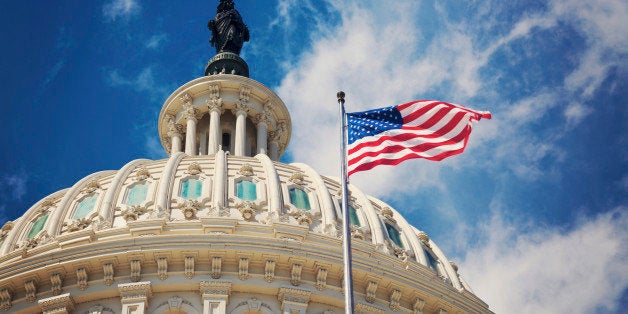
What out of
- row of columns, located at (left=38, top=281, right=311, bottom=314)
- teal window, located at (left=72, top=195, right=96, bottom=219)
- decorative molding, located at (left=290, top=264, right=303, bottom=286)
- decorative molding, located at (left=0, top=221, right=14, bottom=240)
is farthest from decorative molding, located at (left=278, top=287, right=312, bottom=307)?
decorative molding, located at (left=0, top=221, right=14, bottom=240)

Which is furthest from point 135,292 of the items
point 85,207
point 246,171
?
point 246,171

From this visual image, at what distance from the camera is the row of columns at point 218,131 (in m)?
59.3

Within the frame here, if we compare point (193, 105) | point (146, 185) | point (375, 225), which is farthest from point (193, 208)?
point (193, 105)

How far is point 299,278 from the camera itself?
4206cm

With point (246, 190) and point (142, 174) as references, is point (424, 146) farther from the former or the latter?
point (142, 174)

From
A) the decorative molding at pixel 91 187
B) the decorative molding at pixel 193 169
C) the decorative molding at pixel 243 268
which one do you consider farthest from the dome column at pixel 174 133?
the decorative molding at pixel 243 268

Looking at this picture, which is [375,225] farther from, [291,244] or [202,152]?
[202,152]

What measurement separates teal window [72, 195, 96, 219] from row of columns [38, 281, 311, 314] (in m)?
7.40

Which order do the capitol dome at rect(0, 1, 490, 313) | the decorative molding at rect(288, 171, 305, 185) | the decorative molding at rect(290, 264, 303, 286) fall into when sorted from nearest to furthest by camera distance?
1. the capitol dome at rect(0, 1, 490, 313)
2. the decorative molding at rect(290, 264, 303, 286)
3. the decorative molding at rect(288, 171, 305, 185)

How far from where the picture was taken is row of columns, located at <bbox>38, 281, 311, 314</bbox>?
4053 cm

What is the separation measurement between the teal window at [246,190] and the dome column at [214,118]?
31.1 feet

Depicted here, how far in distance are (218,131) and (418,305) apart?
19.9 metres

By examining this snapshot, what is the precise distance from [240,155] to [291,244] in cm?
1594

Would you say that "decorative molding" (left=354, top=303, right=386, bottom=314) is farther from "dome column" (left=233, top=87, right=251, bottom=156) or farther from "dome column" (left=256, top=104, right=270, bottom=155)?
"dome column" (left=256, top=104, right=270, bottom=155)
